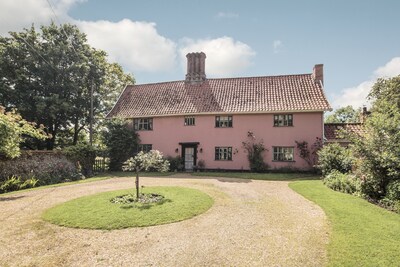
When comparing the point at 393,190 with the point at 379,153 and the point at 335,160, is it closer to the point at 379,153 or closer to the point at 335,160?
the point at 379,153

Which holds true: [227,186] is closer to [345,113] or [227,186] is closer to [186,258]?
[186,258]

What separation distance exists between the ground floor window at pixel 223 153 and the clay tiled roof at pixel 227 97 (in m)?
3.47

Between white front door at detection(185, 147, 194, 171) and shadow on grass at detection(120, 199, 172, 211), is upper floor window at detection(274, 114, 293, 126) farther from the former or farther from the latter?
shadow on grass at detection(120, 199, 172, 211)

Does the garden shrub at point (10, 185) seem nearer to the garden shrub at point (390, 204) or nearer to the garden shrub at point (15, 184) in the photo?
the garden shrub at point (15, 184)

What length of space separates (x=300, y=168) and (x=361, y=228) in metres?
14.3

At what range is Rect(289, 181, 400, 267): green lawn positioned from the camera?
5492 millimetres

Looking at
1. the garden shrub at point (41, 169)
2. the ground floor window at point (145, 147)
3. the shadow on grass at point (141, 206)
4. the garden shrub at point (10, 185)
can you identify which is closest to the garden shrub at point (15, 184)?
the garden shrub at point (10, 185)

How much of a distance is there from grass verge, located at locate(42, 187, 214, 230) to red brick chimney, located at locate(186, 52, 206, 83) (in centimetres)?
1762

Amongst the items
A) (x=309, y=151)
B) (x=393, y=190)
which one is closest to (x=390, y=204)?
(x=393, y=190)

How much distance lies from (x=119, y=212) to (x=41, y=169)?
10742mm

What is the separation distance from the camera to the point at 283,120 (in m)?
21.6

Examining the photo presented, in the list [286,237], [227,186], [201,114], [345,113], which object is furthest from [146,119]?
[345,113]

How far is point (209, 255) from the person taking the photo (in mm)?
5855

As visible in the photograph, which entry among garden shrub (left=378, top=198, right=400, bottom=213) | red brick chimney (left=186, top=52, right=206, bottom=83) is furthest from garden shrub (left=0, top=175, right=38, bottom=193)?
garden shrub (left=378, top=198, right=400, bottom=213)
